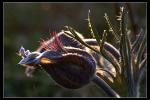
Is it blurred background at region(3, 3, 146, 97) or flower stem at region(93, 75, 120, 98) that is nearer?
flower stem at region(93, 75, 120, 98)

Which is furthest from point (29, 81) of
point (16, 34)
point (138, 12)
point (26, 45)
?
point (138, 12)

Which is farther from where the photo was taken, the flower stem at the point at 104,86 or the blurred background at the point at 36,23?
the blurred background at the point at 36,23

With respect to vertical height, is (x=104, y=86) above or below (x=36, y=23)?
below

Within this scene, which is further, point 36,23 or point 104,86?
point 36,23
